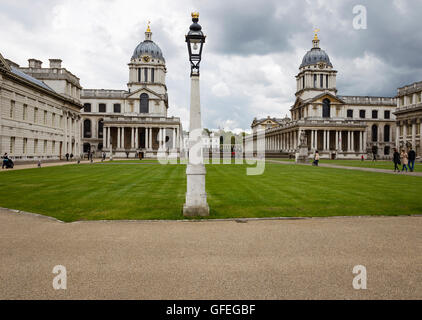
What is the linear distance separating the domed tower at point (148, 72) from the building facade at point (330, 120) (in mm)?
39971

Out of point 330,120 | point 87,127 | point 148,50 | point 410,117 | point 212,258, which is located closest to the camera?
point 212,258

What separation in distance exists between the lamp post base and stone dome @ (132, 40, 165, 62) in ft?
279

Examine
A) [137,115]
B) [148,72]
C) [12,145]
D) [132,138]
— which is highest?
[148,72]

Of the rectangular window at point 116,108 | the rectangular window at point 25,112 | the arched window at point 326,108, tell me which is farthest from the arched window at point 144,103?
the arched window at point 326,108

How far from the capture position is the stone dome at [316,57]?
9225cm

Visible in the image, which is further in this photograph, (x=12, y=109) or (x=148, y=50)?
(x=148, y=50)

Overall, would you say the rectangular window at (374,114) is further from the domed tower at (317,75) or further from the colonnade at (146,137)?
the colonnade at (146,137)

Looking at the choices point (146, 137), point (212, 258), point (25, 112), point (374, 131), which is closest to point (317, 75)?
point (374, 131)

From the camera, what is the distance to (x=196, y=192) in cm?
934

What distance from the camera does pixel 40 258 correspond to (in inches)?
230

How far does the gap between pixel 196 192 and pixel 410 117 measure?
69398mm

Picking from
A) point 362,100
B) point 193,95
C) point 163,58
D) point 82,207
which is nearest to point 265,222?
point 193,95

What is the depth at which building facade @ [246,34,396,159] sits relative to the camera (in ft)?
266

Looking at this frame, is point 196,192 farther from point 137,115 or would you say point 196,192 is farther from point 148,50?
point 148,50
